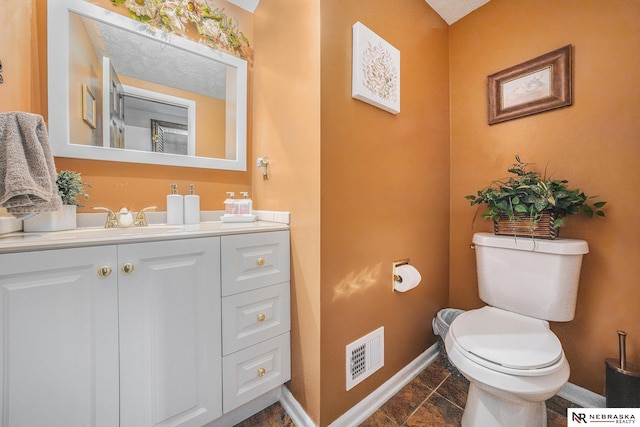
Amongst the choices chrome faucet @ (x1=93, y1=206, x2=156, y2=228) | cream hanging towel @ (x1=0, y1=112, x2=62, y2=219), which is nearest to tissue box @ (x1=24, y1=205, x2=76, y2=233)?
chrome faucet @ (x1=93, y1=206, x2=156, y2=228)

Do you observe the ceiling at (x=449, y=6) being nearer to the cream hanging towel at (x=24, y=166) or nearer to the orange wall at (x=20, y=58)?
the orange wall at (x=20, y=58)

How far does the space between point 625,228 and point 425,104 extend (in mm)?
1127

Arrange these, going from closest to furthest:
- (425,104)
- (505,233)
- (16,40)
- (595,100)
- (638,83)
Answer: (16,40) → (638,83) → (595,100) → (505,233) → (425,104)

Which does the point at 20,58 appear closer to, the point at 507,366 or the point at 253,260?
the point at 253,260

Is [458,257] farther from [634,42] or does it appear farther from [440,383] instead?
[634,42]

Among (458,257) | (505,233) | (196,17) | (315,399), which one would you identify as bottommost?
(315,399)

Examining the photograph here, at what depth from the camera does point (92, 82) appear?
1134 mm

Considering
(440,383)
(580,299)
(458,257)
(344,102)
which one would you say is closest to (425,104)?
(344,102)

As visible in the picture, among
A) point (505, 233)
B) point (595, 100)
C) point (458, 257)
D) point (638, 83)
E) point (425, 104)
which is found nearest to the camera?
point (638, 83)

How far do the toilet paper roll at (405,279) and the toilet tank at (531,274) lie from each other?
397 mm

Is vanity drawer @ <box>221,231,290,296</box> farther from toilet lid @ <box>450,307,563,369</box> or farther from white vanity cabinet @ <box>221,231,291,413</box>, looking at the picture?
toilet lid @ <box>450,307,563,369</box>

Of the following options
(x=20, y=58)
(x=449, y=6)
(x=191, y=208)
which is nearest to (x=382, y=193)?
(x=191, y=208)

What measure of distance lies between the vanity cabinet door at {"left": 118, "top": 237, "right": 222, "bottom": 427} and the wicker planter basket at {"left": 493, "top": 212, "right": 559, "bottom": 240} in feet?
4.69

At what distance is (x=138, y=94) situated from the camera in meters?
1.24
